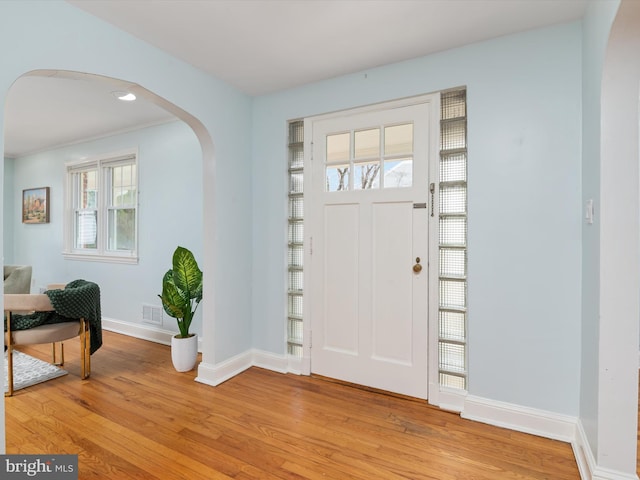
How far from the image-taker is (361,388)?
2.58m

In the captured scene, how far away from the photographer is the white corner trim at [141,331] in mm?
3611

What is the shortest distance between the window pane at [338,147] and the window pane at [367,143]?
76 mm

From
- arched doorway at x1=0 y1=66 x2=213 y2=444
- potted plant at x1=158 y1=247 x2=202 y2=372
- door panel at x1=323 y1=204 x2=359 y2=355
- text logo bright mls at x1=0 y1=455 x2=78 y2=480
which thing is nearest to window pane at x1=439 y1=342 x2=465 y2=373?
door panel at x1=323 y1=204 x2=359 y2=355

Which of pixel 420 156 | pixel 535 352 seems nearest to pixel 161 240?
pixel 420 156

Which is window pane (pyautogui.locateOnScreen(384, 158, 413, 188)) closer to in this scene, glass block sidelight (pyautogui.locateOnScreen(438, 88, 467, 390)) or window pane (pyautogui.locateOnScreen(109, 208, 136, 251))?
glass block sidelight (pyautogui.locateOnScreen(438, 88, 467, 390))

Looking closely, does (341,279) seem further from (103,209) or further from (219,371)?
(103,209)

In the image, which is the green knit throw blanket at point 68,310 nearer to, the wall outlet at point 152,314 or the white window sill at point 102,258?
the wall outlet at point 152,314

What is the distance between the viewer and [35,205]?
4.96 metres

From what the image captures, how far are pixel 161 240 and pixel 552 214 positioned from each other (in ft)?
11.8

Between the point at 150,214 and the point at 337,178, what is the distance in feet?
7.71

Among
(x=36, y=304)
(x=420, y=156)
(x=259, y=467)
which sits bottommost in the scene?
(x=259, y=467)

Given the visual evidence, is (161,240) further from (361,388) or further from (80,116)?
(361,388)

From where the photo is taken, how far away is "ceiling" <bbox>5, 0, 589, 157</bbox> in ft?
5.96

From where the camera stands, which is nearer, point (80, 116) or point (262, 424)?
point (262, 424)
